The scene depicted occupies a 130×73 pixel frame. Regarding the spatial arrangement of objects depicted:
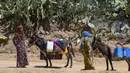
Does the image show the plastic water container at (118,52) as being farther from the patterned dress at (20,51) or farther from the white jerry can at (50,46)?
the patterned dress at (20,51)

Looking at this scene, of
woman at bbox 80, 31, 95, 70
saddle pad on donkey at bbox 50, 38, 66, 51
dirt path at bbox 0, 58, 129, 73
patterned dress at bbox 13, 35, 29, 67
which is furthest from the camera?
saddle pad on donkey at bbox 50, 38, 66, 51

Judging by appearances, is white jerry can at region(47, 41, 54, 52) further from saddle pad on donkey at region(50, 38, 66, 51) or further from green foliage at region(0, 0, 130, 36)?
green foliage at region(0, 0, 130, 36)

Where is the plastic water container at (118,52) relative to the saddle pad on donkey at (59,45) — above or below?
below

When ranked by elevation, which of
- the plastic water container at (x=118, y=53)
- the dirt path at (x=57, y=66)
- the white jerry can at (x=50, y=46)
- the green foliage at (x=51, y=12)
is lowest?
the dirt path at (x=57, y=66)

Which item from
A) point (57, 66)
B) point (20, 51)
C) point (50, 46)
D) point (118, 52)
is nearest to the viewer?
point (118, 52)

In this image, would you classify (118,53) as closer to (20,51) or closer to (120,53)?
(120,53)

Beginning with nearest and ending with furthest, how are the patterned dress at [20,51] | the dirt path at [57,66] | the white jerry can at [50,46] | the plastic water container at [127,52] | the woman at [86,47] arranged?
the dirt path at [57,66] < the woman at [86,47] < the plastic water container at [127,52] < the patterned dress at [20,51] < the white jerry can at [50,46]

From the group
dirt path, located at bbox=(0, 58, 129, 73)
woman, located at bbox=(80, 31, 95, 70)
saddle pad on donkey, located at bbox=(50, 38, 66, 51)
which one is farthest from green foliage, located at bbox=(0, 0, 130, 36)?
woman, located at bbox=(80, 31, 95, 70)

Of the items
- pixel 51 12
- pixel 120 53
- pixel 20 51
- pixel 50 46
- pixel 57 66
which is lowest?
pixel 57 66

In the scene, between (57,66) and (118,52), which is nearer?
(118,52)

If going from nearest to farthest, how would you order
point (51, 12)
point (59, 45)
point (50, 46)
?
1. point (50, 46)
2. point (59, 45)
3. point (51, 12)

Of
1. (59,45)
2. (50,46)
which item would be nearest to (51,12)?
(59,45)

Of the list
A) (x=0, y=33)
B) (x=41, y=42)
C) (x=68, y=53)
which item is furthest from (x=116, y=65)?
(x=0, y=33)

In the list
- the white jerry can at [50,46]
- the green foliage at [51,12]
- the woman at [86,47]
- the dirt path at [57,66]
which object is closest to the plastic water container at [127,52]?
the dirt path at [57,66]
